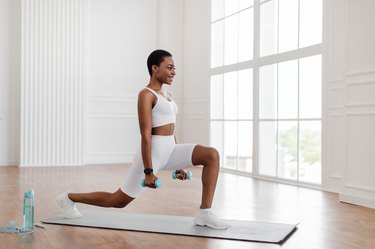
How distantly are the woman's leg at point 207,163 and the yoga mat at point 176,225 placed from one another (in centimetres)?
22

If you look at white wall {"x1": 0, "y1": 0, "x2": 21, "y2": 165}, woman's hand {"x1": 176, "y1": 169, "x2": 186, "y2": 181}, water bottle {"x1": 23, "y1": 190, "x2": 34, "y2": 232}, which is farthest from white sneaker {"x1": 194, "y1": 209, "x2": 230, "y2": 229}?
white wall {"x1": 0, "y1": 0, "x2": 21, "y2": 165}

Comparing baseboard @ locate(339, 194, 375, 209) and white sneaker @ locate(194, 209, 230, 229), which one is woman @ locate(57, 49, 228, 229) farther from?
baseboard @ locate(339, 194, 375, 209)

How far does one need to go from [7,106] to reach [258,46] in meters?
4.09

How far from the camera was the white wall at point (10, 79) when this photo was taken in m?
8.12

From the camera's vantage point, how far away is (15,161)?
26.9 ft

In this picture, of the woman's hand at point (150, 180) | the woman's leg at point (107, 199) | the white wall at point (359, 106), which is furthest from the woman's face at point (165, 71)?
the white wall at point (359, 106)

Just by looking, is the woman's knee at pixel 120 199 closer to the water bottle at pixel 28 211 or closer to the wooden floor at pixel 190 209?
the wooden floor at pixel 190 209

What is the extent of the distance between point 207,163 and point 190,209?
3.61ft

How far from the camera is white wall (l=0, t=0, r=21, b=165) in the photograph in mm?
8125

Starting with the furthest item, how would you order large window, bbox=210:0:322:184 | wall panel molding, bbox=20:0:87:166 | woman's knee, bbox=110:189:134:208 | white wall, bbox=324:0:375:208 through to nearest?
1. wall panel molding, bbox=20:0:87:166
2. large window, bbox=210:0:322:184
3. white wall, bbox=324:0:375:208
4. woman's knee, bbox=110:189:134:208

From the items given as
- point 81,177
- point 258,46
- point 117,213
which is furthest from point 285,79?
point 117,213

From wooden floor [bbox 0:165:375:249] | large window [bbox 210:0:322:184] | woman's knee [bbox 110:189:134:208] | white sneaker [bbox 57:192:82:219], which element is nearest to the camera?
wooden floor [bbox 0:165:375:249]

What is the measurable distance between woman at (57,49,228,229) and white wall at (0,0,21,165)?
5.44m

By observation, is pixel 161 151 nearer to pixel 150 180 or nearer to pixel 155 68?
pixel 150 180
